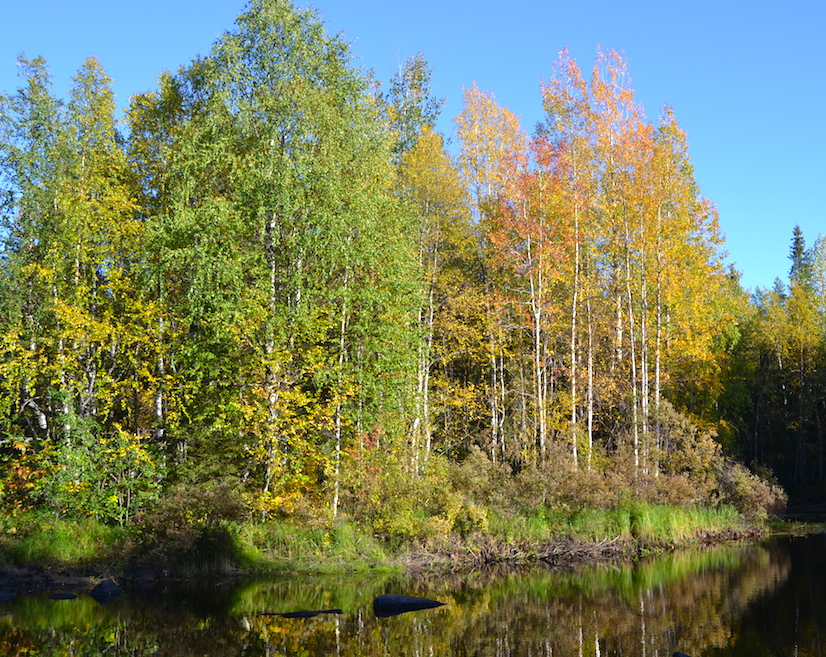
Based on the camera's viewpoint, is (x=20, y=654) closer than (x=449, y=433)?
Yes

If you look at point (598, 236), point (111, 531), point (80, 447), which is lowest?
point (111, 531)

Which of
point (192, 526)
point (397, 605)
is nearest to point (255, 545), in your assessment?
point (192, 526)

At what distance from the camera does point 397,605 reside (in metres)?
14.6

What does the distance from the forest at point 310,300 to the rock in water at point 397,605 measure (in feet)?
17.5

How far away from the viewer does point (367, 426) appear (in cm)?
2188

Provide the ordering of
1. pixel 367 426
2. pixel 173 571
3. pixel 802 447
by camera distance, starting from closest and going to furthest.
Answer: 1. pixel 173 571
2. pixel 367 426
3. pixel 802 447

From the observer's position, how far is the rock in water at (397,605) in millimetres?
14492

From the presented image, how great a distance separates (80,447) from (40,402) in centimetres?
520

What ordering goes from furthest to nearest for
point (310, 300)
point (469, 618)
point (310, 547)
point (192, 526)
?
point (310, 300) → point (310, 547) → point (192, 526) → point (469, 618)

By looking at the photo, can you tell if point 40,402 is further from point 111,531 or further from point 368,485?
point 368,485

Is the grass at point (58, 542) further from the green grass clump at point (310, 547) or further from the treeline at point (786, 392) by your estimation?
the treeline at point (786, 392)

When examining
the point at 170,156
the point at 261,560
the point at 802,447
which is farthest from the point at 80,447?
the point at 802,447

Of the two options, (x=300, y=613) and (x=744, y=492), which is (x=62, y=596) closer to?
(x=300, y=613)

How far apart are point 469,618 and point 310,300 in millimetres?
11271
